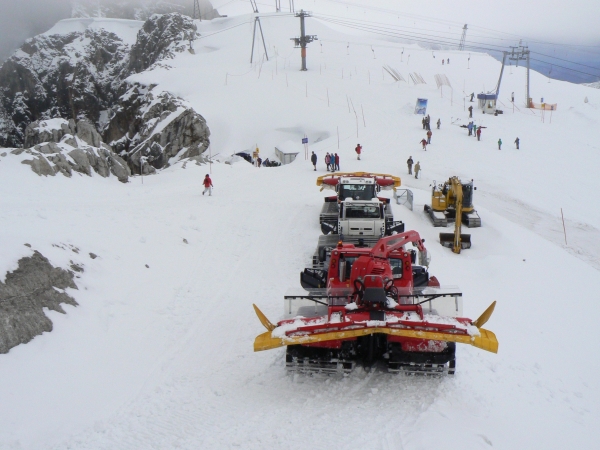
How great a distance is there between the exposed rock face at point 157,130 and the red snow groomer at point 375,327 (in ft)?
109

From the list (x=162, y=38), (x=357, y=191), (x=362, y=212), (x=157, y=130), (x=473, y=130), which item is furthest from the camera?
(x=162, y=38)

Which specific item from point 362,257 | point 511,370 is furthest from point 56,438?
point 511,370

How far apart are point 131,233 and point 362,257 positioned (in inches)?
348

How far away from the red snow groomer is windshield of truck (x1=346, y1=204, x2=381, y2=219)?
774cm

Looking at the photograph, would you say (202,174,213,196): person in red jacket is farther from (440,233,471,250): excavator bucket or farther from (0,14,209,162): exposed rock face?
(0,14,209,162): exposed rock face

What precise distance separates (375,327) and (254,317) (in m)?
4.71

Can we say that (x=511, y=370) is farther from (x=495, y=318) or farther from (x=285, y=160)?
(x=285, y=160)

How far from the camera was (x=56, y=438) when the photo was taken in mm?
7137

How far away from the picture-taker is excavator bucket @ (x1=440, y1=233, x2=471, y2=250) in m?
19.4

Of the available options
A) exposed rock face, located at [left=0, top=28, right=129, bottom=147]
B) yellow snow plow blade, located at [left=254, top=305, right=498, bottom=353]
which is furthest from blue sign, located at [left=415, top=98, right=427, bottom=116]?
exposed rock face, located at [left=0, top=28, right=129, bottom=147]

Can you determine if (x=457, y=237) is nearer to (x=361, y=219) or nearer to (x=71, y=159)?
(x=361, y=219)

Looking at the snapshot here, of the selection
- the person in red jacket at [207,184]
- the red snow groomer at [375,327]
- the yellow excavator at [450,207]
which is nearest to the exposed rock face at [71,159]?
the person in red jacket at [207,184]

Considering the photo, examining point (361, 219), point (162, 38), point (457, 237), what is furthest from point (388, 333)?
point (162, 38)

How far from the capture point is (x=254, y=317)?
39.3ft
